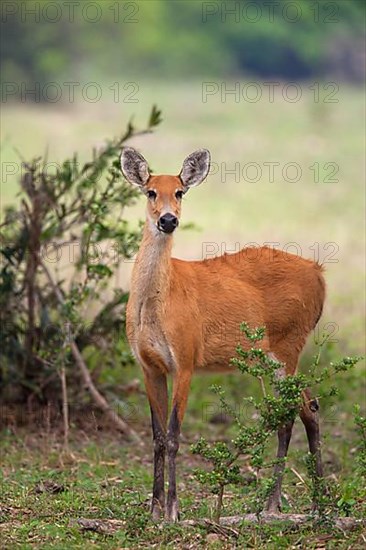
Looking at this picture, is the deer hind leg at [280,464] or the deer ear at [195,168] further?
the deer ear at [195,168]

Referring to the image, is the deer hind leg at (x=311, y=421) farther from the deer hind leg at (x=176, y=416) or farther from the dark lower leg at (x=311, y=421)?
the deer hind leg at (x=176, y=416)

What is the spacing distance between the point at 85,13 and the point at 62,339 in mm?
45366

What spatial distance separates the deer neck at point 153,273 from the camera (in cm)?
837

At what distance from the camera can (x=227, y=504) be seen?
8711 mm

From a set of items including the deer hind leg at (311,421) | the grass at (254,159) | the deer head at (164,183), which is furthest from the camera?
the grass at (254,159)

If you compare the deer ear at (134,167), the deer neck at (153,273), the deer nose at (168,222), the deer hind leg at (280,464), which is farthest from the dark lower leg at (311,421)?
the deer ear at (134,167)

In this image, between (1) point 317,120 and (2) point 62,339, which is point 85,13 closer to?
(1) point 317,120

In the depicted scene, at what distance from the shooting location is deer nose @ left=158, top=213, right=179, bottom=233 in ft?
26.6

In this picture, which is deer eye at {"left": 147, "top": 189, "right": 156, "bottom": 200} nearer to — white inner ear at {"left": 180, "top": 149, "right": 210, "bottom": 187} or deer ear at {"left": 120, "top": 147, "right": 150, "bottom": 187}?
deer ear at {"left": 120, "top": 147, "right": 150, "bottom": 187}

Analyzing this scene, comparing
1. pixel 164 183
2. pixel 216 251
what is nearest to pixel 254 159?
pixel 216 251

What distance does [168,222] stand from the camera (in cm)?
811

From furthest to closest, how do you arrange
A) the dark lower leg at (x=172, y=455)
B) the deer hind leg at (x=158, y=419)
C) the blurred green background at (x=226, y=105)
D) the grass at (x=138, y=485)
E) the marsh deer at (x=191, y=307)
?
the blurred green background at (x=226, y=105), the deer hind leg at (x=158, y=419), the marsh deer at (x=191, y=307), the dark lower leg at (x=172, y=455), the grass at (x=138, y=485)

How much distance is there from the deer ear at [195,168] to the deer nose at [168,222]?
0.56m

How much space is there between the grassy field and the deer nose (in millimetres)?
2063
